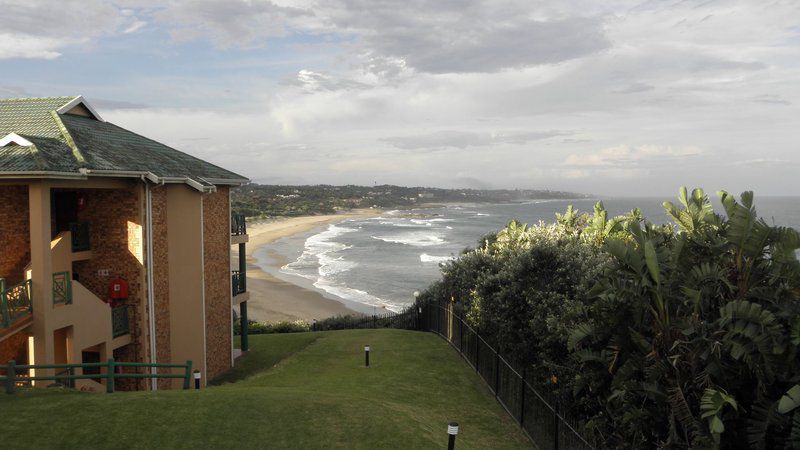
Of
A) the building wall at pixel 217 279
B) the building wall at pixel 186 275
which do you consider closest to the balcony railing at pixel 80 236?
the building wall at pixel 186 275

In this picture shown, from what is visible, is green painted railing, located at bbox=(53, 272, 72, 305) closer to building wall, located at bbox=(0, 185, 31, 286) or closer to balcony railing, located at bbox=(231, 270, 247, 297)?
building wall, located at bbox=(0, 185, 31, 286)

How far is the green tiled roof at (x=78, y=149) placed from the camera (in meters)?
12.9

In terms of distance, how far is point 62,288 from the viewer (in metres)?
13.5

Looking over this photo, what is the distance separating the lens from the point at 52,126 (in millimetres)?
15719

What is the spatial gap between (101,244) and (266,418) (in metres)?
8.68

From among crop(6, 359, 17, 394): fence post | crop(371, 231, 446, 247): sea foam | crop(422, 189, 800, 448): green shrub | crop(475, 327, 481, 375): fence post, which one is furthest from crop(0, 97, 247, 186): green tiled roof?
crop(371, 231, 446, 247): sea foam

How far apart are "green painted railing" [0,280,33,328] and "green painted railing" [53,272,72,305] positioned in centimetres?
58

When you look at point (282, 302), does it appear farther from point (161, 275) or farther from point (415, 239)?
point (415, 239)

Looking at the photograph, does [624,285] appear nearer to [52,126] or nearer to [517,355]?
[517,355]

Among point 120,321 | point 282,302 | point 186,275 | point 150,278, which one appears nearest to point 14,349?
point 120,321

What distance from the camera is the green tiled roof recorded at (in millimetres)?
12922

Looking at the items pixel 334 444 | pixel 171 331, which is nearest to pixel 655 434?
pixel 334 444

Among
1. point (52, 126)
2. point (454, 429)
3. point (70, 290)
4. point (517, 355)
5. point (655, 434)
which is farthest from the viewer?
point (517, 355)

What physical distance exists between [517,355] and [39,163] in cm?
1348
